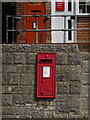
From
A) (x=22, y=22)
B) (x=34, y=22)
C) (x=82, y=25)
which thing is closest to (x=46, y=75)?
(x=34, y=22)

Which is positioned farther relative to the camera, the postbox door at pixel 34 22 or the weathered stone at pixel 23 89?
the postbox door at pixel 34 22

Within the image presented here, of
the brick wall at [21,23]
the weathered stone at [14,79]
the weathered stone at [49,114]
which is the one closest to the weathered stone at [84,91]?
the weathered stone at [49,114]

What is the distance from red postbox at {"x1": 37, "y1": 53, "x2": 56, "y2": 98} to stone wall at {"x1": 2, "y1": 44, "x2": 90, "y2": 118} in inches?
4.1

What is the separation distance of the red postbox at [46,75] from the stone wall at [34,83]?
10 cm

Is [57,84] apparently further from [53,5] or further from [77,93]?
[53,5]

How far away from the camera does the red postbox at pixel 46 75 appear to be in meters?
8.33

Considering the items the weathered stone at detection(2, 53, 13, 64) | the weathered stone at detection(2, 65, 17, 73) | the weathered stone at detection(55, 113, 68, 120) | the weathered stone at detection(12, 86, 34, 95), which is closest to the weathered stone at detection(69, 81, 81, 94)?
the weathered stone at detection(55, 113, 68, 120)

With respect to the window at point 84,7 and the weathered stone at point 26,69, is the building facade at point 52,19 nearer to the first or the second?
the window at point 84,7

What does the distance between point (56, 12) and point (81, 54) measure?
13.6 feet

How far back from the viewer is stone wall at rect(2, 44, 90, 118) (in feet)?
27.6

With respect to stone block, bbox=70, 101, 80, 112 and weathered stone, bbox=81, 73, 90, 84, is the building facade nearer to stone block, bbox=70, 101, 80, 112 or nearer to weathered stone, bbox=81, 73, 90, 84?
weathered stone, bbox=81, 73, 90, 84

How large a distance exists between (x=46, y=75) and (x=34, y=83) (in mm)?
320

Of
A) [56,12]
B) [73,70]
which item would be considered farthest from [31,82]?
[56,12]

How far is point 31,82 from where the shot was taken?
8414mm
